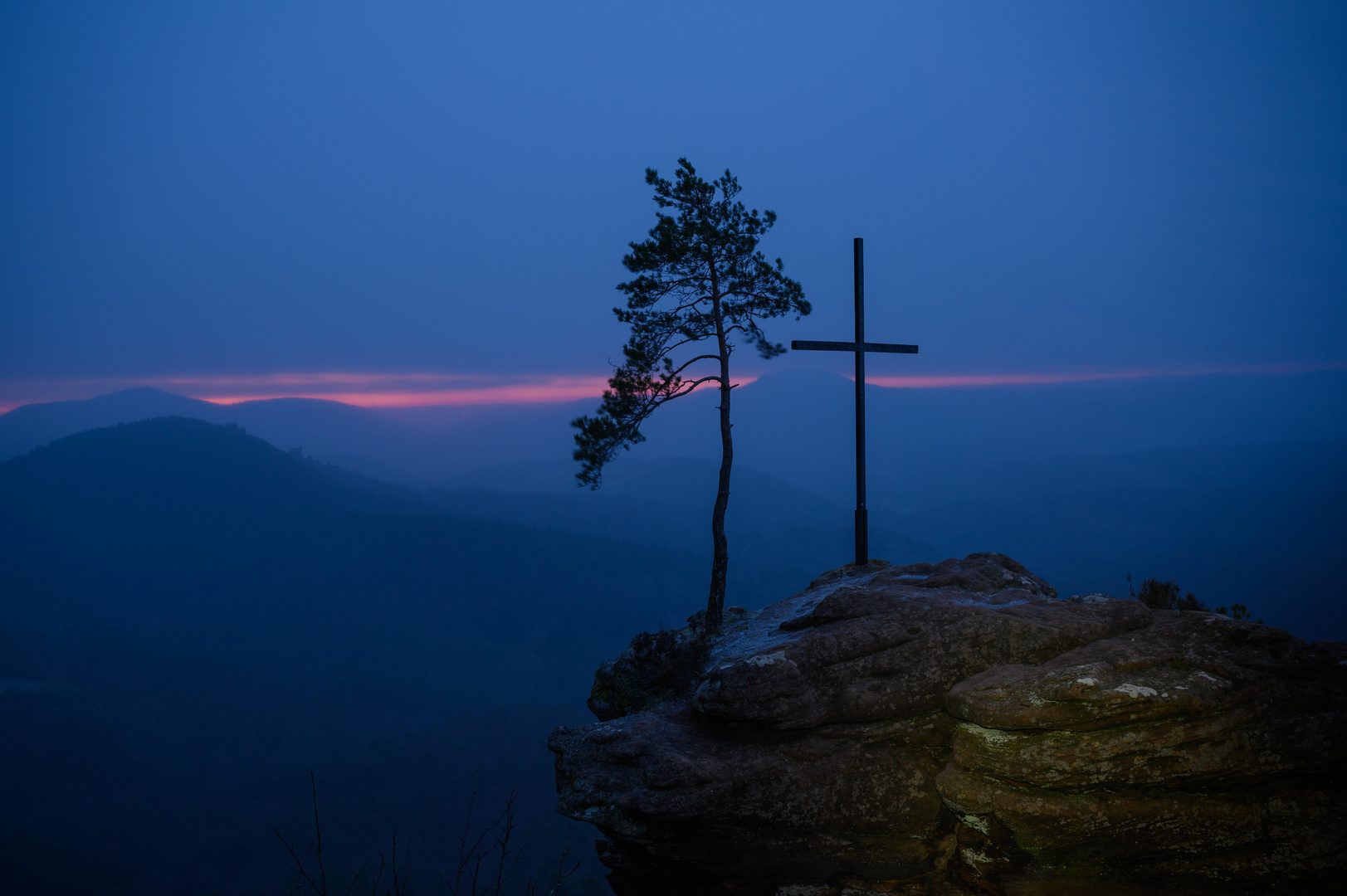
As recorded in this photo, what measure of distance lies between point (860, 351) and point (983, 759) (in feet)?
32.7

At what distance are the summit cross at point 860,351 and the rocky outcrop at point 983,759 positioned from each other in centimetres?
413

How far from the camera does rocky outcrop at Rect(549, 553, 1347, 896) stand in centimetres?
849

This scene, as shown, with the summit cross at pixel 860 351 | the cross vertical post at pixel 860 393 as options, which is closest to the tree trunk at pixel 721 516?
the summit cross at pixel 860 351

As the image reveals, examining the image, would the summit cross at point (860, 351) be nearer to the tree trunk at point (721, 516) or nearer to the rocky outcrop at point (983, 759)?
the tree trunk at point (721, 516)

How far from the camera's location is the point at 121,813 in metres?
123

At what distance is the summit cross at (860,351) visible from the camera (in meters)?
16.1

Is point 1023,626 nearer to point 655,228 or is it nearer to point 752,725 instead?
point 752,725

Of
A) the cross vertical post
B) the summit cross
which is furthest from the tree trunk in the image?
the cross vertical post

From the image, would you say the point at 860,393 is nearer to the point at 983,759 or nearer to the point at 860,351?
the point at 860,351

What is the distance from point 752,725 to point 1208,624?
640 cm

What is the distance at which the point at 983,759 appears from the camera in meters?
8.91

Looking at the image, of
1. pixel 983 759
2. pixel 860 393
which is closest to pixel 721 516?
pixel 860 393

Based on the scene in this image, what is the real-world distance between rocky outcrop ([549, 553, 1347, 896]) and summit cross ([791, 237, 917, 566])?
4.13 meters

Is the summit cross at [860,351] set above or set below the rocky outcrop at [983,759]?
above
